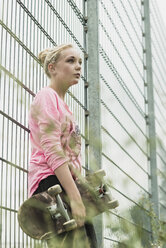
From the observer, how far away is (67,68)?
2.16m

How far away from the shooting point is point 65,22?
5.77m

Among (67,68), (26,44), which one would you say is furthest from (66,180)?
(26,44)

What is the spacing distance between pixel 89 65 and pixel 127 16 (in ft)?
14.5

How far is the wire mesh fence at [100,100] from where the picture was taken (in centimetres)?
81

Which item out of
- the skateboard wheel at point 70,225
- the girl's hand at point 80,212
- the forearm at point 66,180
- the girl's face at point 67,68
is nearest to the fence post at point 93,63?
the girl's face at point 67,68

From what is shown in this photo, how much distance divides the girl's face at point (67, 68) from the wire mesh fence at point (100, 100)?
0.34 ft

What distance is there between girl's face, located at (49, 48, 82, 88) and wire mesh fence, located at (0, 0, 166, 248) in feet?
0.34

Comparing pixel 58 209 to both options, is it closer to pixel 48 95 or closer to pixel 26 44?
pixel 48 95

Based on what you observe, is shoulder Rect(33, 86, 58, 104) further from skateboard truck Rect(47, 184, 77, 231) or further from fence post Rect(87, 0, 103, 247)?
fence post Rect(87, 0, 103, 247)

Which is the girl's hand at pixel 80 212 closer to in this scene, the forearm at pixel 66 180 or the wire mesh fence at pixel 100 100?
the wire mesh fence at pixel 100 100

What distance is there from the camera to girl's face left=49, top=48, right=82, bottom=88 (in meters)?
2.14

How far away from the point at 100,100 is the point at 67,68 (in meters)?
0.80

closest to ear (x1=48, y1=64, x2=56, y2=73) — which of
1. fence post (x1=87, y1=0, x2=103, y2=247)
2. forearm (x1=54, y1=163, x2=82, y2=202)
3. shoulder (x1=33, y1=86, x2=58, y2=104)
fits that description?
shoulder (x1=33, y1=86, x2=58, y2=104)

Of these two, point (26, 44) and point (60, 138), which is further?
point (26, 44)
